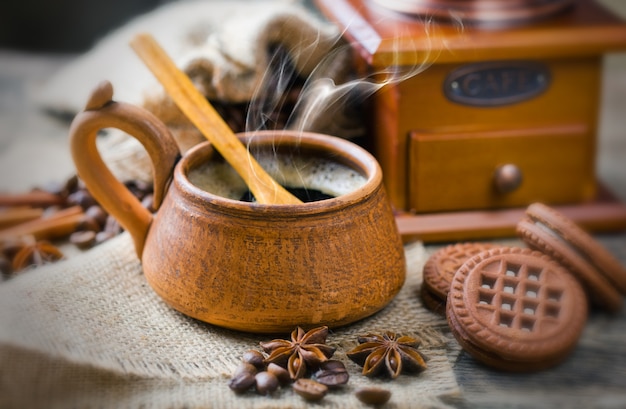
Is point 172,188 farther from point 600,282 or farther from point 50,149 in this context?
point 50,149

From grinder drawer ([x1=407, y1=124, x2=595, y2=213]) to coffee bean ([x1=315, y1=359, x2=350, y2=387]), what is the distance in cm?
52

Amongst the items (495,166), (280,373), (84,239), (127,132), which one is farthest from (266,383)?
(495,166)

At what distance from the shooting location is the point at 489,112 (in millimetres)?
1361

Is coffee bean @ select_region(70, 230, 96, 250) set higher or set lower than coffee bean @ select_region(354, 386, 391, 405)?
lower

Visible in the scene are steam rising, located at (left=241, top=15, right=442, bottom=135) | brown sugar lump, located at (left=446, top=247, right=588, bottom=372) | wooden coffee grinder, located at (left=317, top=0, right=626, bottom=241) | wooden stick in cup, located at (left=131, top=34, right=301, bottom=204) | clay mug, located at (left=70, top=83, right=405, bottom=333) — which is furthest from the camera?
steam rising, located at (left=241, top=15, right=442, bottom=135)

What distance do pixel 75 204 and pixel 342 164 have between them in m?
0.60

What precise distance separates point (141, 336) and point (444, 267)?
1.47ft

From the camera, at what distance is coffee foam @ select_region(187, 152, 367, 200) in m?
1.15

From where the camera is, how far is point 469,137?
1.35 metres

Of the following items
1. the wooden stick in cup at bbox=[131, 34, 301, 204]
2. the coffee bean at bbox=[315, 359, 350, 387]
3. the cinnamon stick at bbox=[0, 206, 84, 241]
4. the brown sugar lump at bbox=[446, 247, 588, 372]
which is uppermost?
the wooden stick in cup at bbox=[131, 34, 301, 204]

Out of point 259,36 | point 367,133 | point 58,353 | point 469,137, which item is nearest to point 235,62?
point 259,36

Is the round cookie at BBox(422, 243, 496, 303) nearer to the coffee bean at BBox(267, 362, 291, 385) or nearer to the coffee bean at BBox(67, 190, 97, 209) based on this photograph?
the coffee bean at BBox(267, 362, 291, 385)


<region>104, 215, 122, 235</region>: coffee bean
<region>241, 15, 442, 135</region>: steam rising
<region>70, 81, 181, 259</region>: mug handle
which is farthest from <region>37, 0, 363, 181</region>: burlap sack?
<region>70, 81, 181, 259</region>: mug handle

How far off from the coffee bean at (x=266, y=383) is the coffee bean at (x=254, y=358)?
1.2 inches
